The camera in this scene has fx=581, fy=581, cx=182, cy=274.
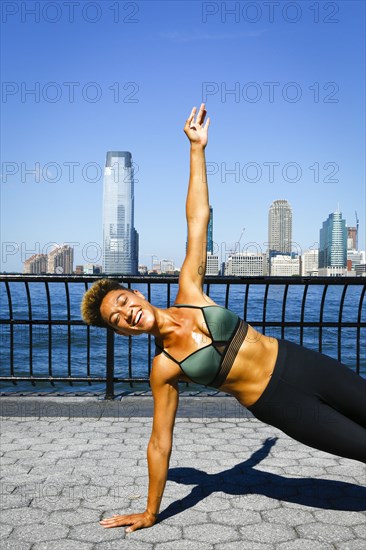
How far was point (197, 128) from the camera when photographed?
4254 mm

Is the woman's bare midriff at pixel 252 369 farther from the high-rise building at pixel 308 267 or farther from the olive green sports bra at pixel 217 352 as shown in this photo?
the high-rise building at pixel 308 267

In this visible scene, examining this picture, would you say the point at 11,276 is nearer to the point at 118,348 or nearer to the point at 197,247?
the point at 197,247

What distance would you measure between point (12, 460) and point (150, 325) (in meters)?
2.68

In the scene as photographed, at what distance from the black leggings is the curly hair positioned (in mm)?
1152

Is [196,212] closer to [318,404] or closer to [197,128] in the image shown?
[197,128]

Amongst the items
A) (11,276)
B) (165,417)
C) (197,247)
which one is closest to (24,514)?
(165,417)

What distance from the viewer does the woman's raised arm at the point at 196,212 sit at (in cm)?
398

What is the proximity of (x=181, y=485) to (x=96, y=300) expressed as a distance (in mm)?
1939

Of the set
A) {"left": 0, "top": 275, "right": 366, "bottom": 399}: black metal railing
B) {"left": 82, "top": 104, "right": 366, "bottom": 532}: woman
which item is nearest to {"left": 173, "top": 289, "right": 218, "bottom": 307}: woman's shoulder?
{"left": 82, "top": 104, "right": 366, "bottom": 532}: woman

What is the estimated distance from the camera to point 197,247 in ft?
13.3

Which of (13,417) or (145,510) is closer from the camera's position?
(145,510)

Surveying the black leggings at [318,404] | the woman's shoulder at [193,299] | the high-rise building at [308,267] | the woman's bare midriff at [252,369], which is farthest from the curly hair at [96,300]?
the high-rise building at [308,267]

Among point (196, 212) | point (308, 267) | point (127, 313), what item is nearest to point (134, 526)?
point (127, 313)

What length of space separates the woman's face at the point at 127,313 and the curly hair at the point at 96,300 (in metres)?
0.08
